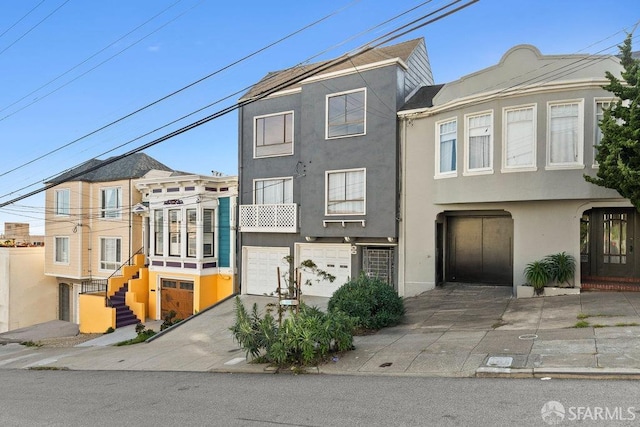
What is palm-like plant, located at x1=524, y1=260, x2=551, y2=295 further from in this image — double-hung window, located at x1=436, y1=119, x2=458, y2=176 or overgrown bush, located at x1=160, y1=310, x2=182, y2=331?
overgrown bush, located at x1=160, y1=310, x2=182, y2=331

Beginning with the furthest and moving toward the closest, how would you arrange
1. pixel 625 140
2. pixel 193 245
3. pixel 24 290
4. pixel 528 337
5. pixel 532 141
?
pixel 24 290 → pixel 193 245 → pixel 532 141 → pixel 625 140 → pixel 528 337

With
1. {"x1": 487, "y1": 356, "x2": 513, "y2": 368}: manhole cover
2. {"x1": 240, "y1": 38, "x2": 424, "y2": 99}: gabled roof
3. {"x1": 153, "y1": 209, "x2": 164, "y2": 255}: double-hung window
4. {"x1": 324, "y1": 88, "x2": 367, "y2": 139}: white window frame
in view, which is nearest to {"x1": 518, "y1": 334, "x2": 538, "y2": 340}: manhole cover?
{"x1": 487, "y1": 356, "x2": 513, "y2": 368}: manhole cover

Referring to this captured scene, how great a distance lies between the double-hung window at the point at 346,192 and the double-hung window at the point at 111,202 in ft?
42.8

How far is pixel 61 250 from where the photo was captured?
27.1m

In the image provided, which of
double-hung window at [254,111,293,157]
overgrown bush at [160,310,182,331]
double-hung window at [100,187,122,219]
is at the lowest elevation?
overgrown bush at [160,310,182,331]

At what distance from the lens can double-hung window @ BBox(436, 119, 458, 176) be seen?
15.5 m

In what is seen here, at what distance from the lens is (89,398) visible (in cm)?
885

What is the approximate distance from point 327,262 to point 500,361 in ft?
36.8

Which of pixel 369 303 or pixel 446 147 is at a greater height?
pixel 446 147

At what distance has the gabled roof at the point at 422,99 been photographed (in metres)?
16.7

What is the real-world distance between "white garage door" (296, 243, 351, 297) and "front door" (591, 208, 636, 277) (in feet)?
28.2

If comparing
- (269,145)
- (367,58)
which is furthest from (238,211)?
(367,58)

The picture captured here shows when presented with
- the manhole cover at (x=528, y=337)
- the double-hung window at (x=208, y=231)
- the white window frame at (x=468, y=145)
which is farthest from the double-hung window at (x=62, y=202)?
the manhole cover at (x=528, y=337)

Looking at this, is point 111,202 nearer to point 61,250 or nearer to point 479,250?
point 61,250
